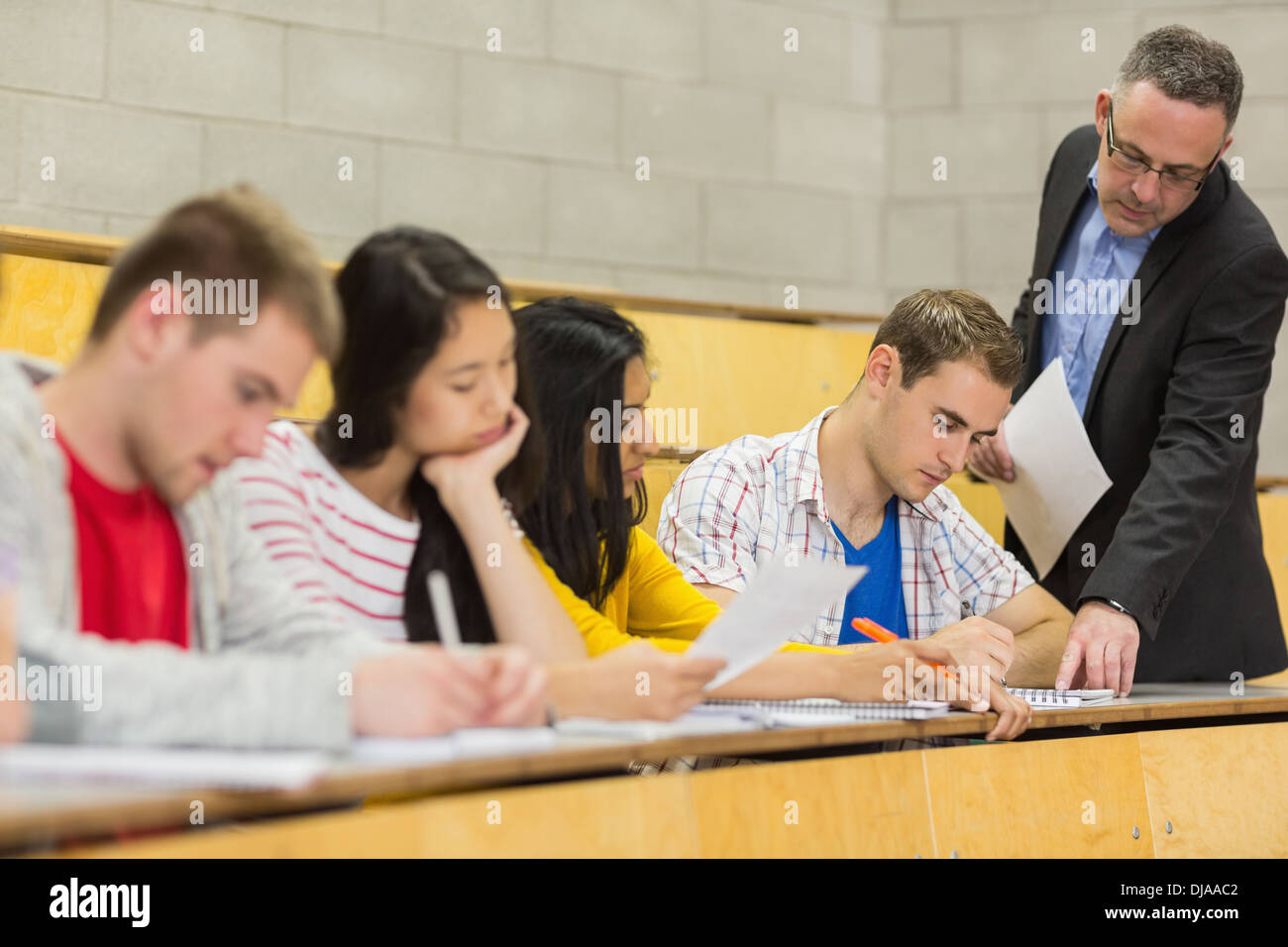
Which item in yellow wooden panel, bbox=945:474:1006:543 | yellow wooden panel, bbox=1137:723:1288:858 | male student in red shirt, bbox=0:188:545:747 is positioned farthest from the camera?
yellow wooden panel, bbox=945:474:1006:543

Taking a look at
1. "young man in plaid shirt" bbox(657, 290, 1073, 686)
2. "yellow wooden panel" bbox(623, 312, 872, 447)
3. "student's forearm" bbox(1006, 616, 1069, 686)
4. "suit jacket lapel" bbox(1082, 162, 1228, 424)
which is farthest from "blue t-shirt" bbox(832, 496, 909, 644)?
"yellow wooden panel" bbox(623, 312, 872, 447)

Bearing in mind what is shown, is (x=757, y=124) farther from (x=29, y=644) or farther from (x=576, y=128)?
(x=29, y=644)

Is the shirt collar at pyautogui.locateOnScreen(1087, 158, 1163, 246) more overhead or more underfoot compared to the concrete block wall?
more underfoot

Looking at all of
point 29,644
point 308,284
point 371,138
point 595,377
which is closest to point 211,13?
point 371,138

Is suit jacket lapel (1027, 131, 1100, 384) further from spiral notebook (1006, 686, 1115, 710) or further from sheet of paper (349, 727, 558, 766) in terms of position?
sheet of paper (349, 727, 558, 766)

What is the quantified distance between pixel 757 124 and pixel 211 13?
1415 millimetres

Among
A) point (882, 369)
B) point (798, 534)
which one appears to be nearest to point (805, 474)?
point (798, 534)

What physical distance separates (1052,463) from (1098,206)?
1.43ft

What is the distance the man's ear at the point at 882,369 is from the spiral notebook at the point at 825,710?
0.65m

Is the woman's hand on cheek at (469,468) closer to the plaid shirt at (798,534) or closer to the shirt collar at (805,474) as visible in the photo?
the plaid shirt at (798,534)

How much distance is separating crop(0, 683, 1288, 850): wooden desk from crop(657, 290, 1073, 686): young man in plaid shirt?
0.43m

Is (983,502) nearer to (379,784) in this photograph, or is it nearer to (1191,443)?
(1191,443)

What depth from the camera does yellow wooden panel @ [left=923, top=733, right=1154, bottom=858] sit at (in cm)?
132

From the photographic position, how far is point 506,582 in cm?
128
